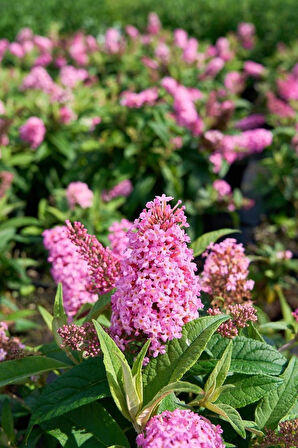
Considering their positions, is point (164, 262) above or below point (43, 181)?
below

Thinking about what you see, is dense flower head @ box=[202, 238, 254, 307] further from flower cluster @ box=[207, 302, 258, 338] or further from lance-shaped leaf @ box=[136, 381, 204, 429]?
lance-shaped leaf @ box=[136, 381, 204, 429]

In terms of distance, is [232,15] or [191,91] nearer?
[191,91]

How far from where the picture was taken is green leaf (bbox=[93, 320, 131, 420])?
1.47 m

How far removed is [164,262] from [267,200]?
374 centimetres

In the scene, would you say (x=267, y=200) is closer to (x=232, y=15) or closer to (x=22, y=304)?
(x=22, y=304)

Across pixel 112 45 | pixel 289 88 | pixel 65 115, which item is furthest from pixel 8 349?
pixel 112 45

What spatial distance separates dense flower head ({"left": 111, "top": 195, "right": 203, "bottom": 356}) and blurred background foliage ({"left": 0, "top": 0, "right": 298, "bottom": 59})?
306 inches

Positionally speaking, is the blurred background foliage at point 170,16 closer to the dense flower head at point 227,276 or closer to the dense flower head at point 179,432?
the dense flower head at point 227,276

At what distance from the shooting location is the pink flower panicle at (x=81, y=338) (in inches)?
61.3

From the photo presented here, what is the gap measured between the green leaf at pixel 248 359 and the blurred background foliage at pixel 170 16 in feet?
25.3

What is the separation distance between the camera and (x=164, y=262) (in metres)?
1.47

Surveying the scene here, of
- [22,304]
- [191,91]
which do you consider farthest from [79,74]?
[22,304]

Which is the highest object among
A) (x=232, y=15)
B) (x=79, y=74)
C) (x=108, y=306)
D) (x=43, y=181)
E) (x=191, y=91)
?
(x=232, y=15)

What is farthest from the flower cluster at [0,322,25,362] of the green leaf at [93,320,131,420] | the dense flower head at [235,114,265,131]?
the dense flower head at [235,114,265,131]
